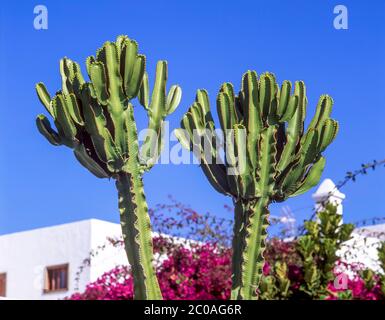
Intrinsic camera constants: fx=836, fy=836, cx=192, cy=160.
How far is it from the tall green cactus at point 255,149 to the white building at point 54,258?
9.42 meters

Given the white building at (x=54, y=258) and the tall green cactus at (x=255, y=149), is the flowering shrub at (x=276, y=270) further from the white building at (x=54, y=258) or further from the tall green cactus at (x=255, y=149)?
the white building at (x=54, y=258)

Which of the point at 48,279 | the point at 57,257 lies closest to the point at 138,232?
the point at 57,257

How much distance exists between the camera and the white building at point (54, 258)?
16625 millimetres

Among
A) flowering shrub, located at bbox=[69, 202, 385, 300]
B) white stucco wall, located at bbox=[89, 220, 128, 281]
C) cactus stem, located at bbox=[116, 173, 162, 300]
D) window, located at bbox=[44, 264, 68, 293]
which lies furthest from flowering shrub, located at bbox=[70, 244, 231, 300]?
window, located at bbox=[44, 264, 68, 293]

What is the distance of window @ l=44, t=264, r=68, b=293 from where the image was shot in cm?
1795

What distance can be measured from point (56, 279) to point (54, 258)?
20.0 inches

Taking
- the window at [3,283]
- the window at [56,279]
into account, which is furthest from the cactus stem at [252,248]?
the window at [3,283]

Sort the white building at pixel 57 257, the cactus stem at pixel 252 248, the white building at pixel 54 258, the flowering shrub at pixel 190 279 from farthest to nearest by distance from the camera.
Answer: the white building at pixel 54 258, the white building at pixel 57 257, the flowering shrub at pixel 190 279, the cactus stem at pixel 252 248

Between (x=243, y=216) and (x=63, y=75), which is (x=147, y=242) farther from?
(x=63, y=75)

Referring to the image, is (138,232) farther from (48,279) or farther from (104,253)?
(48,279)

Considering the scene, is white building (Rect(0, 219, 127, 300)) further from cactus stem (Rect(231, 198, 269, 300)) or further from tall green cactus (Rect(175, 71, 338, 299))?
cactus stem (Rect(231, 198, 269, 300))

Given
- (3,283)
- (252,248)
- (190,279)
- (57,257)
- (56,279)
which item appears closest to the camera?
(252,248)

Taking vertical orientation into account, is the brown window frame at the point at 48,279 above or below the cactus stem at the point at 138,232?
above

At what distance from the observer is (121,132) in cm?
651
